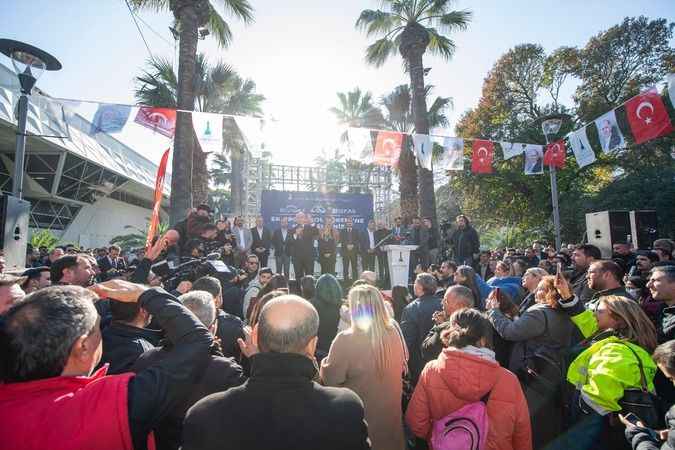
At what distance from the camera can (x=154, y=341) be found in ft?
7.54

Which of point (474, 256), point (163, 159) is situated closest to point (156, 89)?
point (163, 159)

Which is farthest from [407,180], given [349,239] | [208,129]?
[208,129]

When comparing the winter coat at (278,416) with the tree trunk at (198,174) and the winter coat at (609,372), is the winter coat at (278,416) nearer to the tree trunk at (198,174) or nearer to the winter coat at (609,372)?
the winter coat at (609,372)

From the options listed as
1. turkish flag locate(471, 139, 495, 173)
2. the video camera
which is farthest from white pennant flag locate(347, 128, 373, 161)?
the video camera

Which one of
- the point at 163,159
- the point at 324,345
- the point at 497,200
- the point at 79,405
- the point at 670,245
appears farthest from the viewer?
the point at 497,200

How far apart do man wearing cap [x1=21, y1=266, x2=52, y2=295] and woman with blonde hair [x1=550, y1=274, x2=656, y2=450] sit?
5059 mm

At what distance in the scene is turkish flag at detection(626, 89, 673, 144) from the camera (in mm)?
8312

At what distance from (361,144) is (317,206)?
455 centimetres

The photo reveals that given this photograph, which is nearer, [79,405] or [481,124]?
[79,405]

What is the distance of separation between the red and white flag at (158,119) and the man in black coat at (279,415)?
8.70 metres

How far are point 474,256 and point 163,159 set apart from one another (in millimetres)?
7049

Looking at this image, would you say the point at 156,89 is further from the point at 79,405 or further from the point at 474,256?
the point at 79,405

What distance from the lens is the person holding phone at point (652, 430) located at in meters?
1.83

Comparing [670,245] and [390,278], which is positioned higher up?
[670,245]
